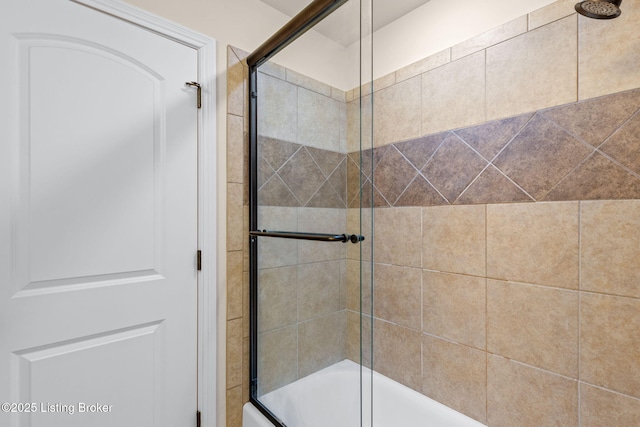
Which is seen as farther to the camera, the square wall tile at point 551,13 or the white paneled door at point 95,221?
the square wall tile at point 551,13

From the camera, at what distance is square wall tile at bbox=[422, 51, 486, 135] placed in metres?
1.42

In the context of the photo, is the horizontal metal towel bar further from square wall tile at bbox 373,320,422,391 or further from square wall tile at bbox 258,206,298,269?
square wall tile at bbox 373,320,422,391

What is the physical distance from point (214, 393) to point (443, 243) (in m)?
1.29

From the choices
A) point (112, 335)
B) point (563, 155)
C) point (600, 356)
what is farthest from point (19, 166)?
point (600, 356)

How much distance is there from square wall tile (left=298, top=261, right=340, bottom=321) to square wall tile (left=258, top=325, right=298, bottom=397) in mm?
131

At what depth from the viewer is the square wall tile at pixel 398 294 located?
5.37 feet

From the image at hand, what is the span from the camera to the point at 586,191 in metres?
1.12

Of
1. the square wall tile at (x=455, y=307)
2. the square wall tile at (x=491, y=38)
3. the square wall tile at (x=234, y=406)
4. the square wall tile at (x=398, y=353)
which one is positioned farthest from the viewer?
the square wall tile at (x=398, y=353)

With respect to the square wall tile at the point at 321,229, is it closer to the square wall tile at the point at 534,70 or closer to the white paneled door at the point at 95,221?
the white paneled door at the point at 95,221

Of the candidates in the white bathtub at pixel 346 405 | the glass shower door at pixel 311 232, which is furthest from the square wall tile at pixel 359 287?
the white bathtub at pixel 346 405

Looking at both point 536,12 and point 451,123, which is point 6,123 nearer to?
point 451,123

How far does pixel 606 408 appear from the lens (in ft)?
3.51

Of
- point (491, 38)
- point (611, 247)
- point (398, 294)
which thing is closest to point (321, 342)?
point (398, 294)

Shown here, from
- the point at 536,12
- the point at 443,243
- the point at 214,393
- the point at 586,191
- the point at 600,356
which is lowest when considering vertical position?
the point at 214,393
